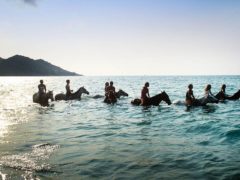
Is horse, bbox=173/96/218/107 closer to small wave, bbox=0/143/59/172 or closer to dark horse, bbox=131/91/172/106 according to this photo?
dark horse, bbox=131/91/172/106

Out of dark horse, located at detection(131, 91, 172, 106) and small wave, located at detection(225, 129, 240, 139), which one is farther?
dark horse, located at detection(131, 91, 172, 106)

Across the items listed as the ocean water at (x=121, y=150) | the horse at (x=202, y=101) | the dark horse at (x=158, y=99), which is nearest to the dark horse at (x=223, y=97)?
the horse at (x=202, y=101)

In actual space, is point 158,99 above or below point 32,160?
above

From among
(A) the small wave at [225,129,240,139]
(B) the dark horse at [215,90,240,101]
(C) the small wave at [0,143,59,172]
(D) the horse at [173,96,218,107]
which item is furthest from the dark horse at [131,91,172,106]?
(C) the small wave at [0,143,59,172]

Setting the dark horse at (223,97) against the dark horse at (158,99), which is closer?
the dark horse at (158,99)

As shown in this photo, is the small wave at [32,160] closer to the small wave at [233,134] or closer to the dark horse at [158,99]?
the small wave at [233,134]

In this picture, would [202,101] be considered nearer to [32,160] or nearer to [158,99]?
[158,99]

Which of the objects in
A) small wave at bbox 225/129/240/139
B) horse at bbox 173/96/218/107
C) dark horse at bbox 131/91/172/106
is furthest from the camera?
dark horse at bbox 131/91/172/106

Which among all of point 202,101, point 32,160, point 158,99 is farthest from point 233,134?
point 158,99

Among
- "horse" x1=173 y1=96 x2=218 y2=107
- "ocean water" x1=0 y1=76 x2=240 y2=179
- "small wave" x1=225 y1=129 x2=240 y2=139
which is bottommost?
"ocean water" x1=0 y1=76 x2=240 y2=179

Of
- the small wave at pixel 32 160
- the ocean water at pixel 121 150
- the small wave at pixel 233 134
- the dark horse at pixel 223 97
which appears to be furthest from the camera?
the dark horse at pixel 223 97

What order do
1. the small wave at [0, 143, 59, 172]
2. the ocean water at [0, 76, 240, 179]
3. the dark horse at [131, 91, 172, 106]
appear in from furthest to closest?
the dark horse at [131, 91, 172, 106]
the small wave at [0, 143, 59, 172]
the ocean water at [0, 76, 240, 179]

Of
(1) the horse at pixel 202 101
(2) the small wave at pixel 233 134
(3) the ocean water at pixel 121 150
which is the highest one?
(1) the horse at pixel 202 101

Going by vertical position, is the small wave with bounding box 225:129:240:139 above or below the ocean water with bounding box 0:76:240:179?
above
